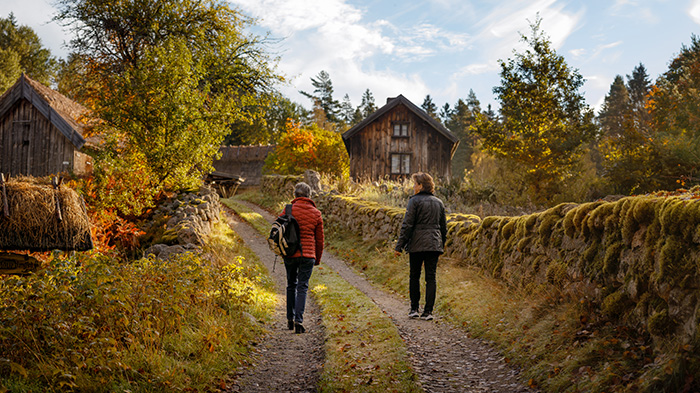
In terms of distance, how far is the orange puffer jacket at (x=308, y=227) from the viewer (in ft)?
24.7

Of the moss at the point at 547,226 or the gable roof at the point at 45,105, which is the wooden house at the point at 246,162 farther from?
the moss at the point at 547,226

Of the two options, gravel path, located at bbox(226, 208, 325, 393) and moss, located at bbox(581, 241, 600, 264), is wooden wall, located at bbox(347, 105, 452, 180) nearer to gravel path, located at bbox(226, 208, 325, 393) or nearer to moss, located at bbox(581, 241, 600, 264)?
gravel path, located at bbox(226, 208, 325, 393)

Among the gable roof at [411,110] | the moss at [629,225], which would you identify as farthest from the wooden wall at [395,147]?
the moss at [629,225]

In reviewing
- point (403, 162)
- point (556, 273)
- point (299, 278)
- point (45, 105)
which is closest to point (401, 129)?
point (403, 162)

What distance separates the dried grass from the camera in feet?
34.6

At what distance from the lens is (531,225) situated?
324 inches

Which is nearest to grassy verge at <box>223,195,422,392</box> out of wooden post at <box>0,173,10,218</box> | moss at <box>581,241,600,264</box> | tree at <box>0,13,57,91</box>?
moss at <box>581,241,600,264</box>

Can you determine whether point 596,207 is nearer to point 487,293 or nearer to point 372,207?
point 487,293

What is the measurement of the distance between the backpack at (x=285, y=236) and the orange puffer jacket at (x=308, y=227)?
71 mm

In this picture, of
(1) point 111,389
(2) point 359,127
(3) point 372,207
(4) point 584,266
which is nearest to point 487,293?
(4) point 584,266

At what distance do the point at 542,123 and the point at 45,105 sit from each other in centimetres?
2276

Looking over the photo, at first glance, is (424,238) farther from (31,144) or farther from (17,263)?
(31,144)

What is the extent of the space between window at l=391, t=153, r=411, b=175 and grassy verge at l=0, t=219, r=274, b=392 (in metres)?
22.3

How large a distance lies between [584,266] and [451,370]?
2231 millimetres
